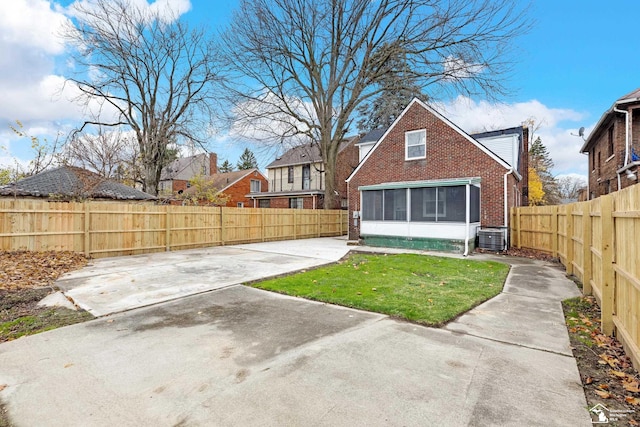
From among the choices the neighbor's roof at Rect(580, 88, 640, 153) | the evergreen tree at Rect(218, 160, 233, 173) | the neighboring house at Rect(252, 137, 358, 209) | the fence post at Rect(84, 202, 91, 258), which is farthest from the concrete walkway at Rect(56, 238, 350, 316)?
the evergreen tree at Rect(218, 160, 233, 173)

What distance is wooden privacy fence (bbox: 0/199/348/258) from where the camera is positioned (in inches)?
384

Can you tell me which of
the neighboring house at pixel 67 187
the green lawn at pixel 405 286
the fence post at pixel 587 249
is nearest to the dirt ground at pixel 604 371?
the fence post at pixel 587 249

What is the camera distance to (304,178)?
97.2 ft

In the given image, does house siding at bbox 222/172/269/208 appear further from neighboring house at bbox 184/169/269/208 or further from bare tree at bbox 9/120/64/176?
bare tree at bbox 9/120/64/176

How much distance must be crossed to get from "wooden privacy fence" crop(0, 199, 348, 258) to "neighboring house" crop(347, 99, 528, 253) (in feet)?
18.3

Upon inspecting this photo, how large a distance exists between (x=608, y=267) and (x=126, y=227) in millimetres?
13752

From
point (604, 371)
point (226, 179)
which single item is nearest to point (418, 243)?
point (604, 371)

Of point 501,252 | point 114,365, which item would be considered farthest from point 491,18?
point 114,365

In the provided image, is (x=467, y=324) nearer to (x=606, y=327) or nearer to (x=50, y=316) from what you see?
(x=606, y=327)

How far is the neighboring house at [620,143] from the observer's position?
11984 mm

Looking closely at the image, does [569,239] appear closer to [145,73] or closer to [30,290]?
[30,290]

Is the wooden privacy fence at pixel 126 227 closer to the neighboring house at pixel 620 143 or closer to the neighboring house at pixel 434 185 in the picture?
the neighboring house at pixel 434 185

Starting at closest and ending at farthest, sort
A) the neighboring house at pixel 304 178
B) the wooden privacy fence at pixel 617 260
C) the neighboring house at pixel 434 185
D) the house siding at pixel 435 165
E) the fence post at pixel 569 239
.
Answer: the wooden privacy fence at pixel 617 260, the fence post at pixel 569 239, the neighboring house at pixel 434 185, the house siding at pixel 435 165, the neighboring house at pixel 304 178

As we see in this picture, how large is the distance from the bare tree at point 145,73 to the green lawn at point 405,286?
62.9 ft
